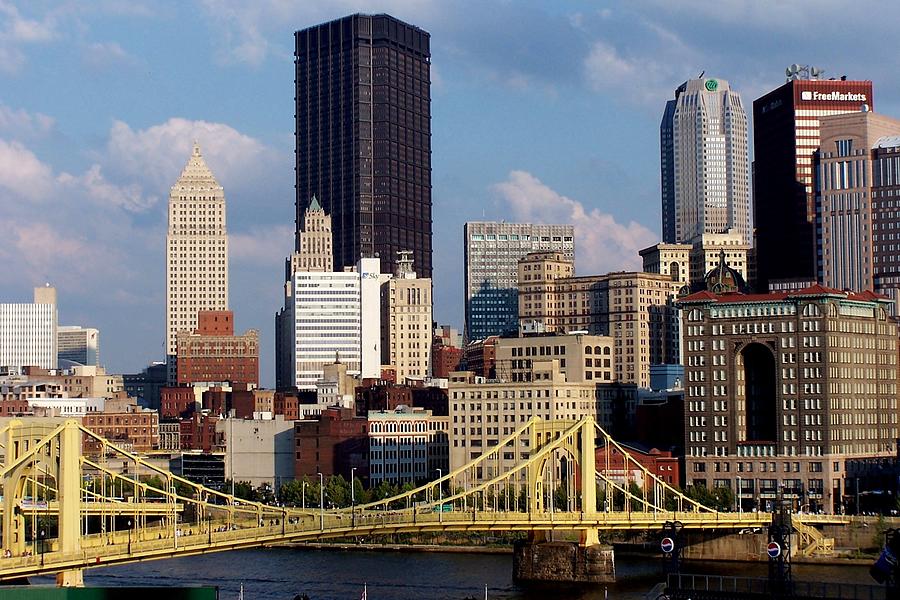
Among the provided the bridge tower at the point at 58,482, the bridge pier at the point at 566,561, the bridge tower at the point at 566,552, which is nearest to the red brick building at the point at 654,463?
the bridge tower at the point at 566,552

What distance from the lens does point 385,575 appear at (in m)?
120

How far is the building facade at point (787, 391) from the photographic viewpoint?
154750mm

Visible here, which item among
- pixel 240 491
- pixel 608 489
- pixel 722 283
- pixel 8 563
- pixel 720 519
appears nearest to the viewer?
pixel 8 563

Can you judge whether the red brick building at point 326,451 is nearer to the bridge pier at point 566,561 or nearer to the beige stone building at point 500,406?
the beige stone building at point 500,406

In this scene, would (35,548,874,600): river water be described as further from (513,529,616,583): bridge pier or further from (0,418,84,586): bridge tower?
(0,418,84,586): bridge tower

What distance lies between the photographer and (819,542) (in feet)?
426

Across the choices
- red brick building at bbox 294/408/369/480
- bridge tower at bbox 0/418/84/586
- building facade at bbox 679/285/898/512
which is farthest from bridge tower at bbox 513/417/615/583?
red brick building at bbox 294/408/369/480

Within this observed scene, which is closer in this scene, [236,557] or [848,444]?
[236,557]

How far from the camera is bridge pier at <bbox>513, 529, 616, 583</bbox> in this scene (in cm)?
11588

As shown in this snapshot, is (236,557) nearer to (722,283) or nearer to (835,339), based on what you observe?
(835,339)

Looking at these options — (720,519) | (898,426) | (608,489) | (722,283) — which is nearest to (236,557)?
(608,489)

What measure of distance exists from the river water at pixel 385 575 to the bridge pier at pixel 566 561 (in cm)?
123

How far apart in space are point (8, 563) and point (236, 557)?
50917 millimetres

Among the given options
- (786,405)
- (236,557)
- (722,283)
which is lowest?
(236,557)
